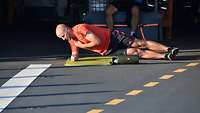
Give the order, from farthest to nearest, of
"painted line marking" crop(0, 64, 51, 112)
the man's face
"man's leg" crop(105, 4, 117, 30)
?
"man's leg" crop(105, 4, 117, 30)
the man's face
"painted line marking" crop(0, 64, 51, 112)

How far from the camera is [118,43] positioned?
1118 centimetres

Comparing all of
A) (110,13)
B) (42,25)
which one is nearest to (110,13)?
(110,13)

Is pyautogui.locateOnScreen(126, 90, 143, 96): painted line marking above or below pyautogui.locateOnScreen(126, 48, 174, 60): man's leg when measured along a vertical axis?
below

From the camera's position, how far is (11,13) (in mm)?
16266

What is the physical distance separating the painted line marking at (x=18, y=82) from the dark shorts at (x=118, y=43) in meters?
1.18

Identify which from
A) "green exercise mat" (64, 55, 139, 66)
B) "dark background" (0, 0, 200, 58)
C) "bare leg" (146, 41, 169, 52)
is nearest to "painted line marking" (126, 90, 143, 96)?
"green exercise mat" (64, 55, 139, 66)

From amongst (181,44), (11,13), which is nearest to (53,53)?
(181,44)

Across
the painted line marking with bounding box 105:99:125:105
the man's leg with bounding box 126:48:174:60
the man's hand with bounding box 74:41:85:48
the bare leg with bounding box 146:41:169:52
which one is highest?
the man's hand with bounding box 74:41:85:48

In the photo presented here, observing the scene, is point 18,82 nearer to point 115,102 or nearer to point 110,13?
point 115,102

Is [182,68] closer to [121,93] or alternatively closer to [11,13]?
[121,93]

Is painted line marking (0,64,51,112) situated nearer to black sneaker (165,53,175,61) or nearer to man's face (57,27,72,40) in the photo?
man's face (57,27,72,40)

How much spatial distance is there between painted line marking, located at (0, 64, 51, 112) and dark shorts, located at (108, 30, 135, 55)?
1.18m

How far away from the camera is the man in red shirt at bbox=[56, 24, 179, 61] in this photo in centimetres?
1070

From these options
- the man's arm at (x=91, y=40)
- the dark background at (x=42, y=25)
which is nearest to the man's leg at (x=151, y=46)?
the man's arm at (x=91, y=40)
